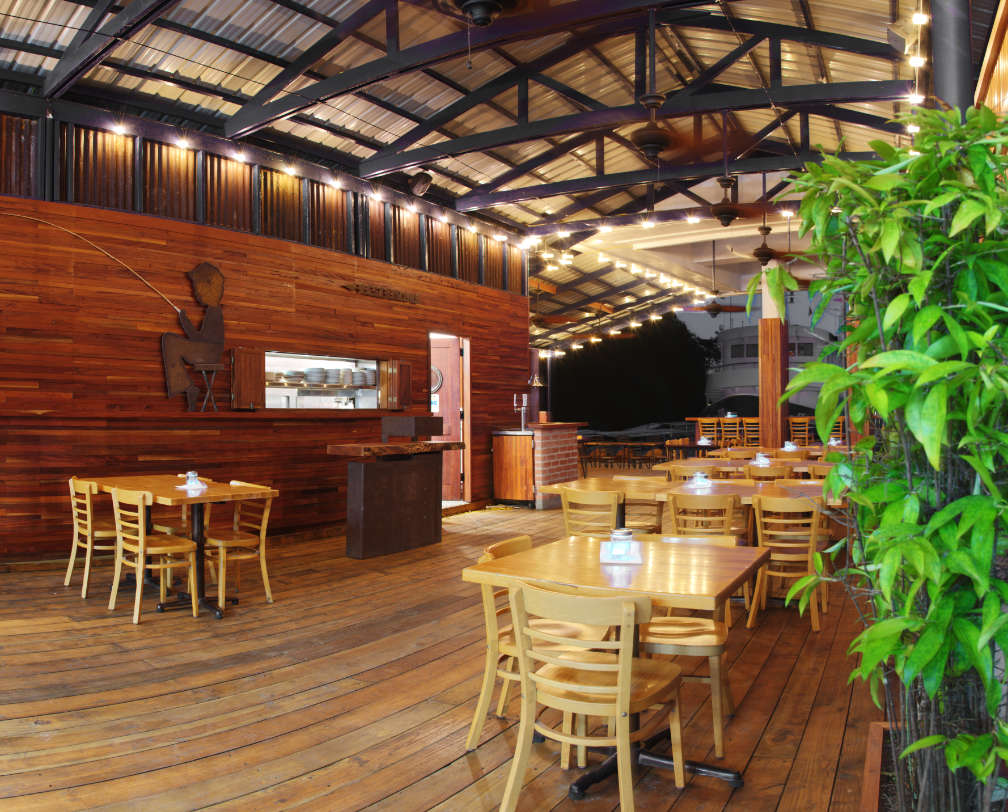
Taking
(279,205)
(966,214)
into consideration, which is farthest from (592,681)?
(279,205)

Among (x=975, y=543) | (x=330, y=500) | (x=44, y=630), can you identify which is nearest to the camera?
(x=975, y=543)

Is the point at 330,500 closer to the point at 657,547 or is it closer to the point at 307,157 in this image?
the point at 307,157

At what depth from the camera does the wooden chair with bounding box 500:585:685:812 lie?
2406mm

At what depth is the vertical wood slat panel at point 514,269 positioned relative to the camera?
12.2 metres

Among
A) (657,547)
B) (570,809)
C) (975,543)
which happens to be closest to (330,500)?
(657,547)

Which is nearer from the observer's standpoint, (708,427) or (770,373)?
(770,373)

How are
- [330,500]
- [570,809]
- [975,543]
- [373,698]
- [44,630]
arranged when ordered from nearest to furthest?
[975,543]
[570,809]
[373,698]
[44,630]
[330,500]

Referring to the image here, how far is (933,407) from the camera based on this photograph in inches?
50.2

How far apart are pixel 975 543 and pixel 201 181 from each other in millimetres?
8026

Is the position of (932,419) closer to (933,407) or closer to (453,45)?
(933,407)

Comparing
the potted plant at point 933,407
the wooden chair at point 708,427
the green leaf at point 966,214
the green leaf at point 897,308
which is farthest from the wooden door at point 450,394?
the green leaf at point 966,214

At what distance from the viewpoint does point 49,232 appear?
267 inches

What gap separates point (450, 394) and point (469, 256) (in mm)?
2094

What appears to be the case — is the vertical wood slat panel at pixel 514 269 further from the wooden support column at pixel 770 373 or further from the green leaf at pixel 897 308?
the green leaf at pixel 897 308
